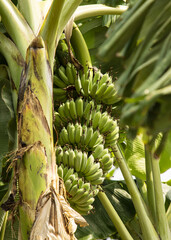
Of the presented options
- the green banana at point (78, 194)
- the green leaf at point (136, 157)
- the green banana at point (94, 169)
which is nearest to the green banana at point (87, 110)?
the green banana at point (94, 169)

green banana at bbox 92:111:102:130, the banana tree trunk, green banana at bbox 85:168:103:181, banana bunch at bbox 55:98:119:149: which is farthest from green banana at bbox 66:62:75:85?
green banana at bbox 85:168:103:181

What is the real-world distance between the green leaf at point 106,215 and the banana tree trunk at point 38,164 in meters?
0.89

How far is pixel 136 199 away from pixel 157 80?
1.70 metres

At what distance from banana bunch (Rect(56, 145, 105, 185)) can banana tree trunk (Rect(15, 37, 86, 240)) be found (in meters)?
0.23

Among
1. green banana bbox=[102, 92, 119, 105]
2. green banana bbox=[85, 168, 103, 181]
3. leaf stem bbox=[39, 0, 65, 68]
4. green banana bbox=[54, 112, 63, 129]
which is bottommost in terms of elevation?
green banana bbox=[85, 168, 103, 181]

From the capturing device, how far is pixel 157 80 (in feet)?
1.83

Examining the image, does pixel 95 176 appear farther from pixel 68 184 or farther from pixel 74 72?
pixel 74 72

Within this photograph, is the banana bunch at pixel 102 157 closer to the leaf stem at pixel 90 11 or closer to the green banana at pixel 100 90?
the green banana at pixel 100 90

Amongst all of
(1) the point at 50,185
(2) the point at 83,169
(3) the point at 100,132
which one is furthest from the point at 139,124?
(3) the point at 100,132

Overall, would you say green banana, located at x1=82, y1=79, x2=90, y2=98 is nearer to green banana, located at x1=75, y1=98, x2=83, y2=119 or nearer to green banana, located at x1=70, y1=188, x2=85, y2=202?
green banana, located at x1=75, y1=98, x2=83, y2=119

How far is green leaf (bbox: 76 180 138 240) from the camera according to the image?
7.20ft

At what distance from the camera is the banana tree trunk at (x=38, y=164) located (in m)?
1.23

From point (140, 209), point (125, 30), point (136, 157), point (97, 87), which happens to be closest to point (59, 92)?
point (97, 87)

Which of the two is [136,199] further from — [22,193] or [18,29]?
[18,29]
